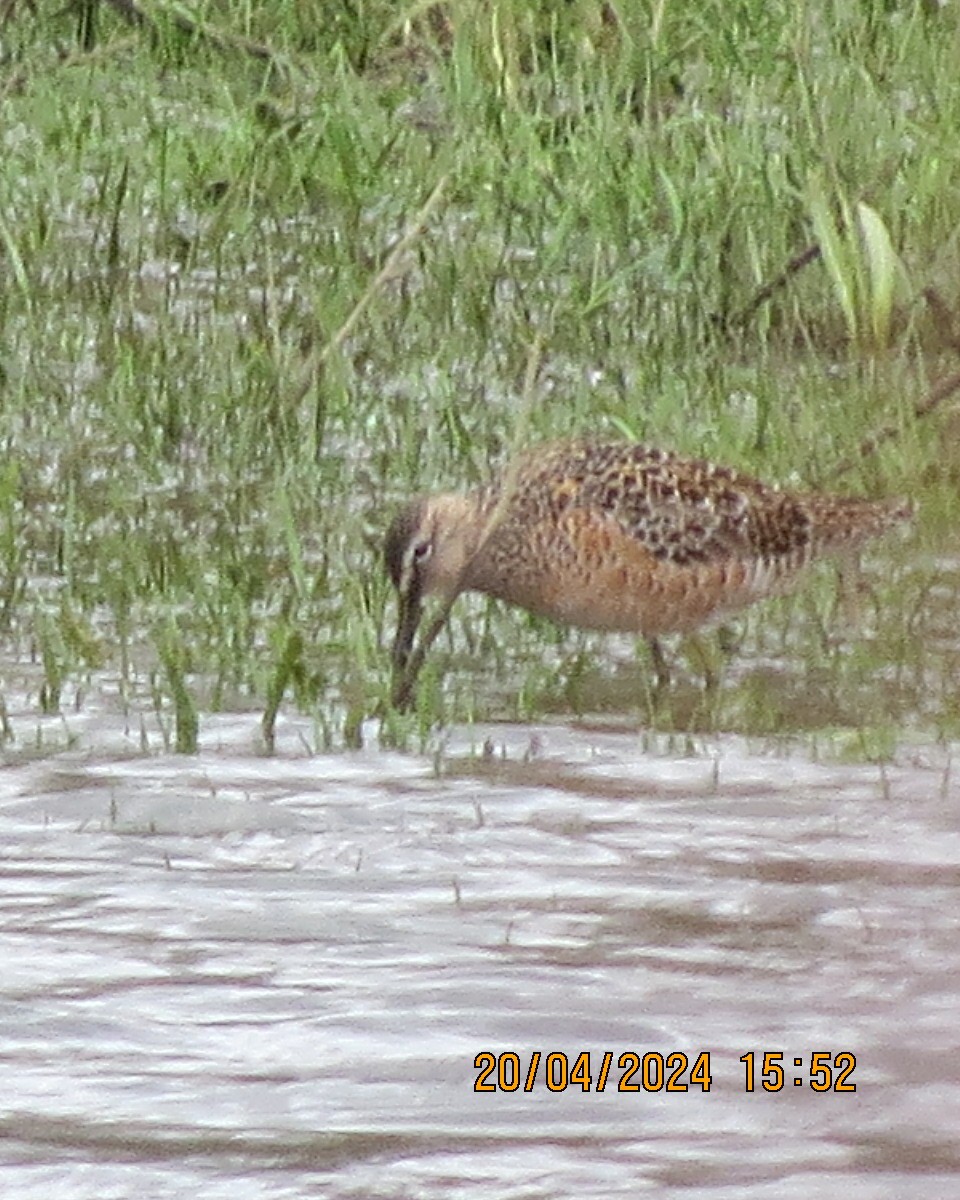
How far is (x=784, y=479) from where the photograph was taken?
7430 millimetres

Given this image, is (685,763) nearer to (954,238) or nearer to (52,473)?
(52,473)

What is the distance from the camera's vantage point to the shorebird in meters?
6.46

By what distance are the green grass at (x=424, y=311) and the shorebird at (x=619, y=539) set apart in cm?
11

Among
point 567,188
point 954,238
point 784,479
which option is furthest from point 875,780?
point 567,188

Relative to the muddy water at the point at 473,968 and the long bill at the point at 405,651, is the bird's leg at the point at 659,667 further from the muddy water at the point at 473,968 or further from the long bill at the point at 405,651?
the long bill at the point at 405,651

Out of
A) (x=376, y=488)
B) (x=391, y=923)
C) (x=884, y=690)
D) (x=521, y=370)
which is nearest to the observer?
(x=391, y=923)

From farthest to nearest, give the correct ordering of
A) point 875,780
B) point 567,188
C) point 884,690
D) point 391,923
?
point 567,188 → point 884,690 → point 875,780 → point 391,923

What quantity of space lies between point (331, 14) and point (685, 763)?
18.1 feet
